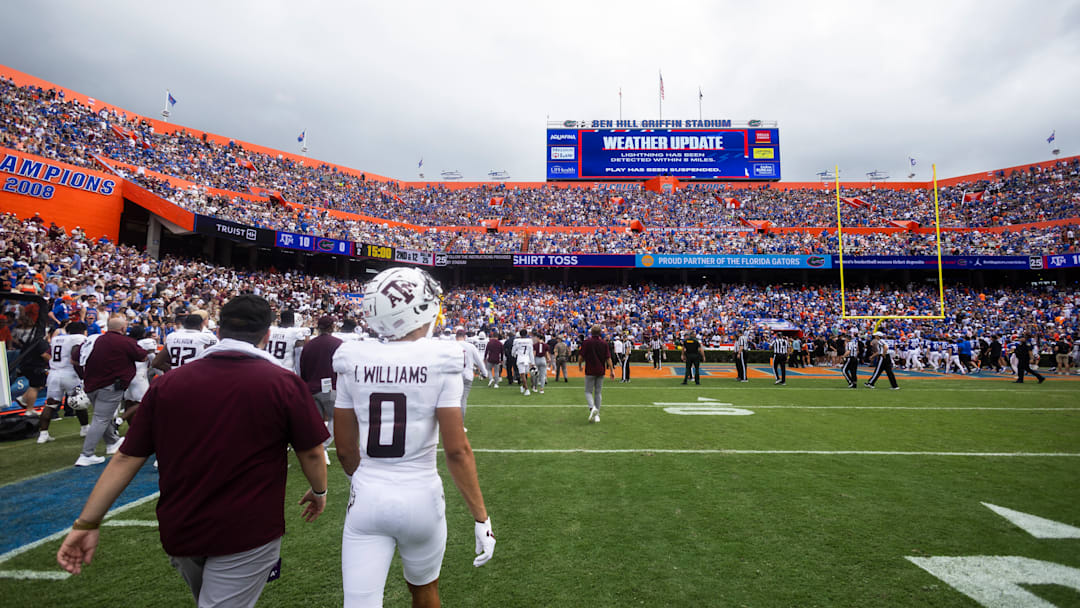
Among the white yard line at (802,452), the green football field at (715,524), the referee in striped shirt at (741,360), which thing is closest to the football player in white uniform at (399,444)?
the green football field at (715,524)

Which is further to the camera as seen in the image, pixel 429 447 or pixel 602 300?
pixel 602 300

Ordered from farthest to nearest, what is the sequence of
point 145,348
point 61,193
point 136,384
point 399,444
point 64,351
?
point 61,193 < point 64,351 < point 145,348 < point 136,384 < point 399,444

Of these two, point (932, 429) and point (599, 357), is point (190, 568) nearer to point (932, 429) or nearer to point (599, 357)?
point (599, 357)

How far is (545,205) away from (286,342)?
1535 inches

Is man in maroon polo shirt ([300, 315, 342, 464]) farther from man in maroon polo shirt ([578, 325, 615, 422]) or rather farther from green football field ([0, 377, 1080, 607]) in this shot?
man in maroon polo shirt ([578, 325, 615, 422])

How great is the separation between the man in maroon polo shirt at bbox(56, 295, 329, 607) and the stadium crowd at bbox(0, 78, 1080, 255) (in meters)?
30.7

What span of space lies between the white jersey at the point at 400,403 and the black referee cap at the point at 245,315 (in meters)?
0.42

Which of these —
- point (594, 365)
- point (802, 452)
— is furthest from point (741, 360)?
point (802, 452)

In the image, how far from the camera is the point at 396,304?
7.54 ft

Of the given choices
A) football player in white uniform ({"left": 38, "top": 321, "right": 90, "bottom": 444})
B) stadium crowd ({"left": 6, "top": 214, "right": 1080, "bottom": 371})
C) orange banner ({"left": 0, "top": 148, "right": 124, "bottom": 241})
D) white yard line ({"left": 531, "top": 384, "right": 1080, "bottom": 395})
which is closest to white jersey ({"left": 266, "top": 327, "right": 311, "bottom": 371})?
football player in white uniform ({"left": 38, "top": 321, "right": 90, "bottom": 444})

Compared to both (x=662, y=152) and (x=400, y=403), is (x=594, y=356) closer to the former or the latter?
(x=400, y=403)

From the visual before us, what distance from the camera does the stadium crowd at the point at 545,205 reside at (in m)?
28.0

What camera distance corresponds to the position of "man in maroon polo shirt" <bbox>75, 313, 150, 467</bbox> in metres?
6.17

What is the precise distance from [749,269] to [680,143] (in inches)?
485
